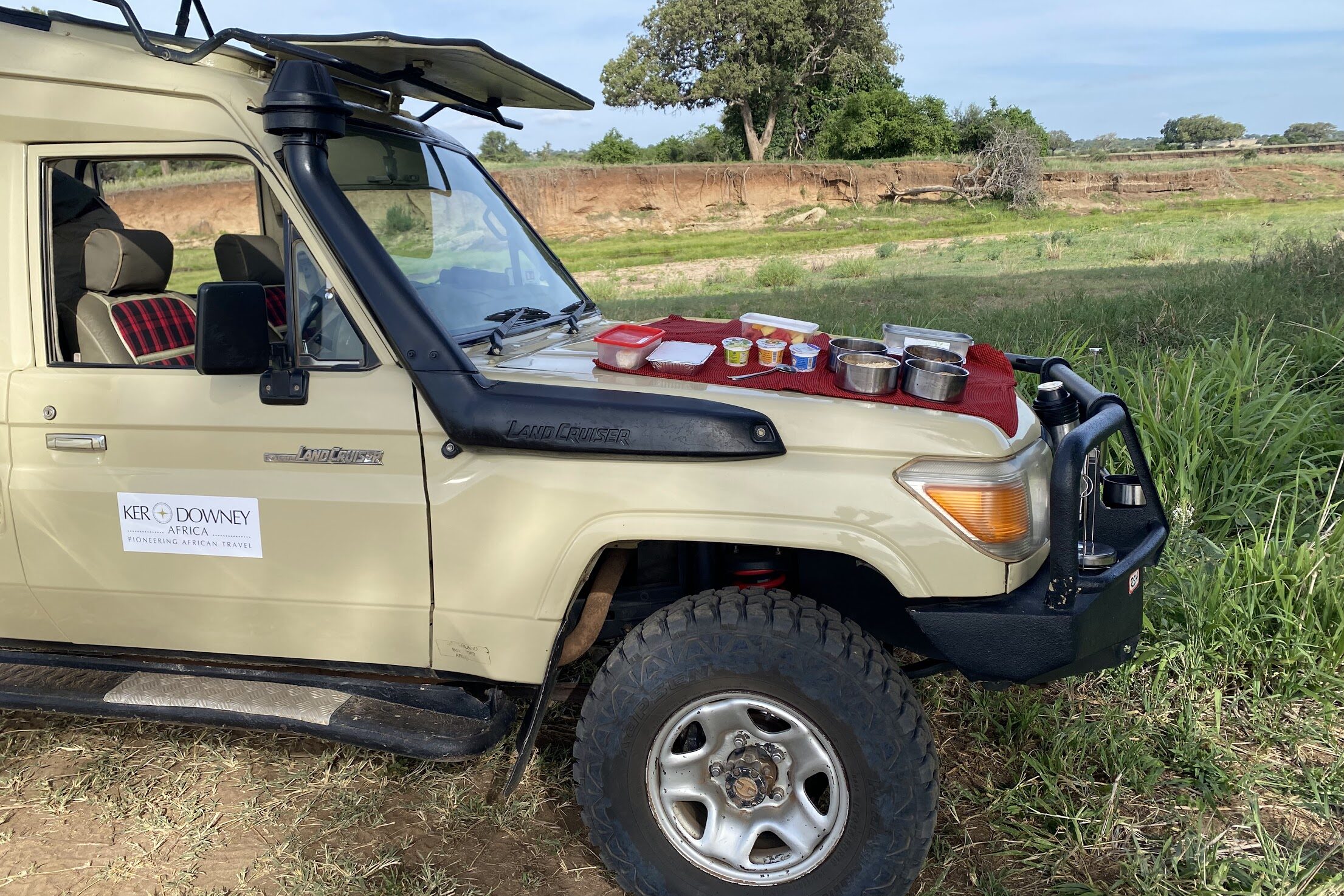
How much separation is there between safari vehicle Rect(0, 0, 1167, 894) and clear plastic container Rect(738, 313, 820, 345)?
2.14 feet

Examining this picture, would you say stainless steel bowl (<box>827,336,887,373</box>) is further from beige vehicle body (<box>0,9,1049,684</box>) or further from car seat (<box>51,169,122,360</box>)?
car seat (<box>51,169,122,360</box>)

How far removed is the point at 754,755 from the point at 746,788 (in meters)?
0.08

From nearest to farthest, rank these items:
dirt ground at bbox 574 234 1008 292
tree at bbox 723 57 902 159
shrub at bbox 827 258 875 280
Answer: shrub at bbox 827 258 875 280 < dirt ground at bbox 574 234 1008 292 < tree at bbox 723 57 902 159

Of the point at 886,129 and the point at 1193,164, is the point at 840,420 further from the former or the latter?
the point at 1193,164

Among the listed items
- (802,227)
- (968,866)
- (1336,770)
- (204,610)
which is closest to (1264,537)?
(1336,770)

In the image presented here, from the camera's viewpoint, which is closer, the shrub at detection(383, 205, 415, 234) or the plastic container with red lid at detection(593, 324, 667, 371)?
the plastic container with red lid at detection(593, 324, 667, 371)

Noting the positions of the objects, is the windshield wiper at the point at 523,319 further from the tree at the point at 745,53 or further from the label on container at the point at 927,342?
the tree at the point at 745,53

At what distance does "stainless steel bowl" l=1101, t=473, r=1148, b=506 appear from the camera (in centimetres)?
278

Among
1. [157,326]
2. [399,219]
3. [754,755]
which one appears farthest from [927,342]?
[157,326]

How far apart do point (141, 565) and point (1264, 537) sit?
14.0ft

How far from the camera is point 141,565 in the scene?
8.96 feet

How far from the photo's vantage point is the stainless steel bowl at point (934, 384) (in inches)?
97.6

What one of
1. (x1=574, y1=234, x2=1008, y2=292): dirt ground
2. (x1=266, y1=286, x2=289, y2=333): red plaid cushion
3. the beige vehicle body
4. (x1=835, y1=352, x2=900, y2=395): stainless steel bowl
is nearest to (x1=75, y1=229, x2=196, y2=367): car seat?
the beige vehicle body

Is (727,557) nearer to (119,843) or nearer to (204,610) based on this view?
(204,610)
